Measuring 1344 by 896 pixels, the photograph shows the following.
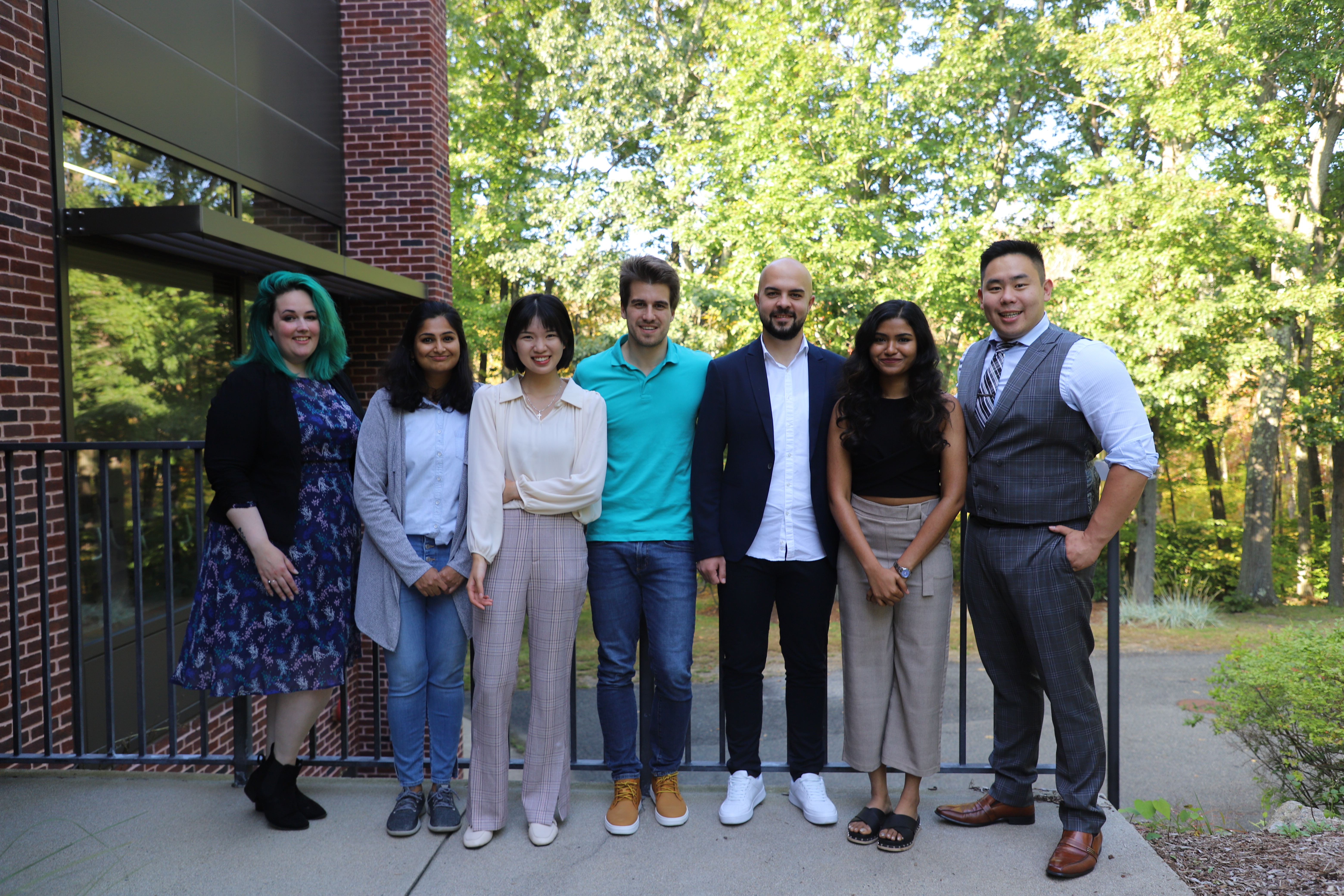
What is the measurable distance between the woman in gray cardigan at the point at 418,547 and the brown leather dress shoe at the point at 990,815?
1746mm

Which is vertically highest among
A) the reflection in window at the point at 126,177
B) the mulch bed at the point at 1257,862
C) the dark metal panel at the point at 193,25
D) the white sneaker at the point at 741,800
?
the dark metal panel at the point at 193,25

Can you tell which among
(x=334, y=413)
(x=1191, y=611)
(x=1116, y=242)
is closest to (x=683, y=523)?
(x=334, y=413)

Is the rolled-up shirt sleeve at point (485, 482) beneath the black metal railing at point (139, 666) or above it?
above

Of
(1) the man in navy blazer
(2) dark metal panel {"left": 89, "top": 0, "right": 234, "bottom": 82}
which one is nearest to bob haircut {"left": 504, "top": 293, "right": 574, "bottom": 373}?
(1) the man in navy blazer

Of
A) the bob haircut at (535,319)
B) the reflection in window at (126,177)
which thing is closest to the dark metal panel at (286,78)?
the reflection in window at (126,177)

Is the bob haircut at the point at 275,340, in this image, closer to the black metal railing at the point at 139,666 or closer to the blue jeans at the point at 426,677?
the black metal railing at the point at 139,666

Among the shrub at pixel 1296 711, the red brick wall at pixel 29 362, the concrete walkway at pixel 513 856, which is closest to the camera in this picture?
the concrete walkway at pixel 513 856

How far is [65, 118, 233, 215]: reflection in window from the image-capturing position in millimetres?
5324

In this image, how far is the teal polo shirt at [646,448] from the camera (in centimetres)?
308

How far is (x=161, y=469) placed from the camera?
248 inches

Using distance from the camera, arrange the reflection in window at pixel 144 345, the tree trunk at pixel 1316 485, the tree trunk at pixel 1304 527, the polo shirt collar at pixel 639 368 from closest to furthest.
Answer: the polo shirt collar at pixel 639 368 < the reflection in window at pixel 144 345 < the tree trunk at pixel 1304 527 < the tree trunk at pixel 1316 485

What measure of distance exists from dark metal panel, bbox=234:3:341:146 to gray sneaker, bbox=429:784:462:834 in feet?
22.0

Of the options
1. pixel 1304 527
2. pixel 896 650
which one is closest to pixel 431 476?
pixel 896 650

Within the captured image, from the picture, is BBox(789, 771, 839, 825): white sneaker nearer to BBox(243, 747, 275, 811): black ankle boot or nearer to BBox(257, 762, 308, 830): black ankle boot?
BBox(257, 762, 308, 830): black ankle boot
